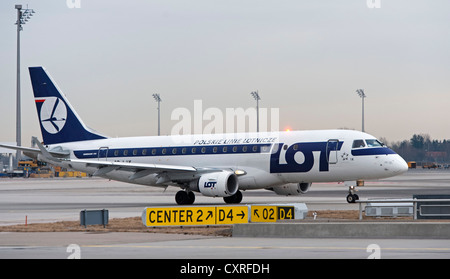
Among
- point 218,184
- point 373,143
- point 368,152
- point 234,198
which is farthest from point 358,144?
point 234,198

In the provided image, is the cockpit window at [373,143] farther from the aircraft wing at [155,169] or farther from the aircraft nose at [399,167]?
the aircraft wing at [155,169]

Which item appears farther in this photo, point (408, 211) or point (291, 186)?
point (291, 186)

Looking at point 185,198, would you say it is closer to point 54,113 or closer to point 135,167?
point 135,167

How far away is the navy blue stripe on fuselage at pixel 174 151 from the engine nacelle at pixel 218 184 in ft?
6.60

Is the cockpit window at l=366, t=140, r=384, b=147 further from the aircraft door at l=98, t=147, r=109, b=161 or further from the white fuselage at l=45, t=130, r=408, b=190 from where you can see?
the aircraft door at l=98, t=147, r=109, b=161

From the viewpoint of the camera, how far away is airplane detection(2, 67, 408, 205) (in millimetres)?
41125

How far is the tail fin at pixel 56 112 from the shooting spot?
2002 inches

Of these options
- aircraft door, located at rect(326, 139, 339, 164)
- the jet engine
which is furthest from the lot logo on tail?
aircraft door, located at rect(326, 139, 339, 164)

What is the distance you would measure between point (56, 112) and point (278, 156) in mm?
16165

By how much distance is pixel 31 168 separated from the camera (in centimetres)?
14688

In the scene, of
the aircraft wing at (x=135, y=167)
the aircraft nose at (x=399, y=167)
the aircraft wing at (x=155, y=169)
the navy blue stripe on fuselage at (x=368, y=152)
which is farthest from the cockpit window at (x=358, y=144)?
the aircraft wing at (x=135, y=167)
